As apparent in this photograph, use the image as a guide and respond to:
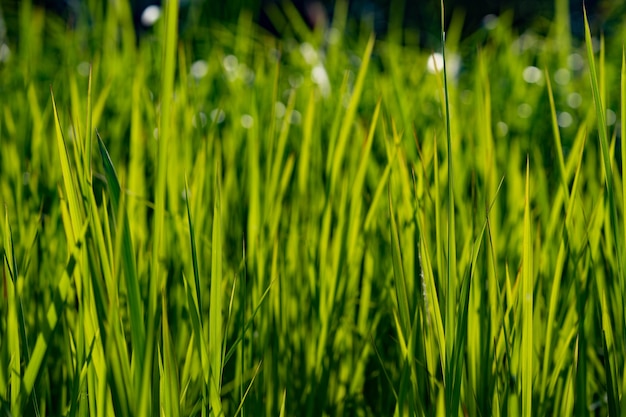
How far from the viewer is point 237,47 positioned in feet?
6.28

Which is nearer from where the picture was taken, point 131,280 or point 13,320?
point 131,280

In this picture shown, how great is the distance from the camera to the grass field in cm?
55

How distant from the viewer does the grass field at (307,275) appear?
21.5 inches

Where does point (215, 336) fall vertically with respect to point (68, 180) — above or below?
below

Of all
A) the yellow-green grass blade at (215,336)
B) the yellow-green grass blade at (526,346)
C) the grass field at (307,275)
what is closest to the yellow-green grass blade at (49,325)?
the grass field at (307,275)

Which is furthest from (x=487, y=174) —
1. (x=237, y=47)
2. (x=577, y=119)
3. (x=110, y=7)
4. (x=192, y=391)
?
(x=110, y=7)

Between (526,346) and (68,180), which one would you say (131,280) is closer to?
(68,180)

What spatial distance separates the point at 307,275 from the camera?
2.85 feet

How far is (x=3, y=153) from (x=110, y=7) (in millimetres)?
1026

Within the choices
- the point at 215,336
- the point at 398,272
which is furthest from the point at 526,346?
the point at 215,336

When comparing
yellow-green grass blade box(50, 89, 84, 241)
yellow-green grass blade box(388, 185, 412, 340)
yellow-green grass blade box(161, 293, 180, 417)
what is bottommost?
Answer: yellow-green grass blade box(161, 293, 180, 417)

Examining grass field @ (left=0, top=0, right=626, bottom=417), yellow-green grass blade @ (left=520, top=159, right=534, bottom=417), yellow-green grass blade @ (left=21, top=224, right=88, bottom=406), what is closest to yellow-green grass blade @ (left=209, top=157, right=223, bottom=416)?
grass field @ (left=0, top=0, right=626, bottom=417)

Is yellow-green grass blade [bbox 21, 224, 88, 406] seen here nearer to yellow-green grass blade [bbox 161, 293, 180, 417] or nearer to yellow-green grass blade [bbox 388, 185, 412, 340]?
yellow-green grass blade [bbox 161, 293, 180, 417]

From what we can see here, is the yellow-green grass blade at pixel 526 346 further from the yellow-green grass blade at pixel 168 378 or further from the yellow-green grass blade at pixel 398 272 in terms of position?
the yellow-green grass blade at pixel 168 378
